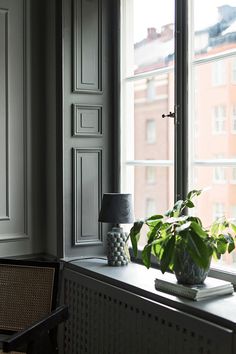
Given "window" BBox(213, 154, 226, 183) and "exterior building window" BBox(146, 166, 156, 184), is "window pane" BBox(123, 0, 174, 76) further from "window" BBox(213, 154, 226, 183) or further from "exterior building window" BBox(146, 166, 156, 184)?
"window" BBox(213, 154, 226, 183)

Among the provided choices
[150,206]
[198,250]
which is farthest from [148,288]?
[150,206]

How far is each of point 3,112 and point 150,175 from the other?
3.12ft

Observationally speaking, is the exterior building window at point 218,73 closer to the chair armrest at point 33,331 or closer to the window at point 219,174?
the window at point 219,174

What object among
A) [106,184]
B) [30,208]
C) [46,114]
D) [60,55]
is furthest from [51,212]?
[60,55]

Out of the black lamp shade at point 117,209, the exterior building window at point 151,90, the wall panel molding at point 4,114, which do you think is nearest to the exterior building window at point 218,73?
the exterior building window at point 151,90

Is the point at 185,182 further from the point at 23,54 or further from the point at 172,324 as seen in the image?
the point at 23,54

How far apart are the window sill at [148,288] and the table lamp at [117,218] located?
0.06m

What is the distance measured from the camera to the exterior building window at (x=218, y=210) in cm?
262

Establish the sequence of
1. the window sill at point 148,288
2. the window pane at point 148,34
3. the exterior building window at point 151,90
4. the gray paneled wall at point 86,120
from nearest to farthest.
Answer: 1. the window sill at point 148,288
2. the window pane at point 148,34
3. the exterior building window at point 151,90
4. the gray paneled wall at point 86,120

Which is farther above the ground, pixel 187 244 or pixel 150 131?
pixel 150 131

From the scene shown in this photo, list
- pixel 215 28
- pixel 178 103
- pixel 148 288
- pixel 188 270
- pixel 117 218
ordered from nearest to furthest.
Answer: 1. pixel 188 270
2. pixel 148 288
3. pixel 215 28
4. pixel 178 103
5. pixel 117 218

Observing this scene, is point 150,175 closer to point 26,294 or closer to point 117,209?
point 117,209

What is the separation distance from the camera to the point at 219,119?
8.57 ft

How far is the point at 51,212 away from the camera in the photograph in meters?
3.44
